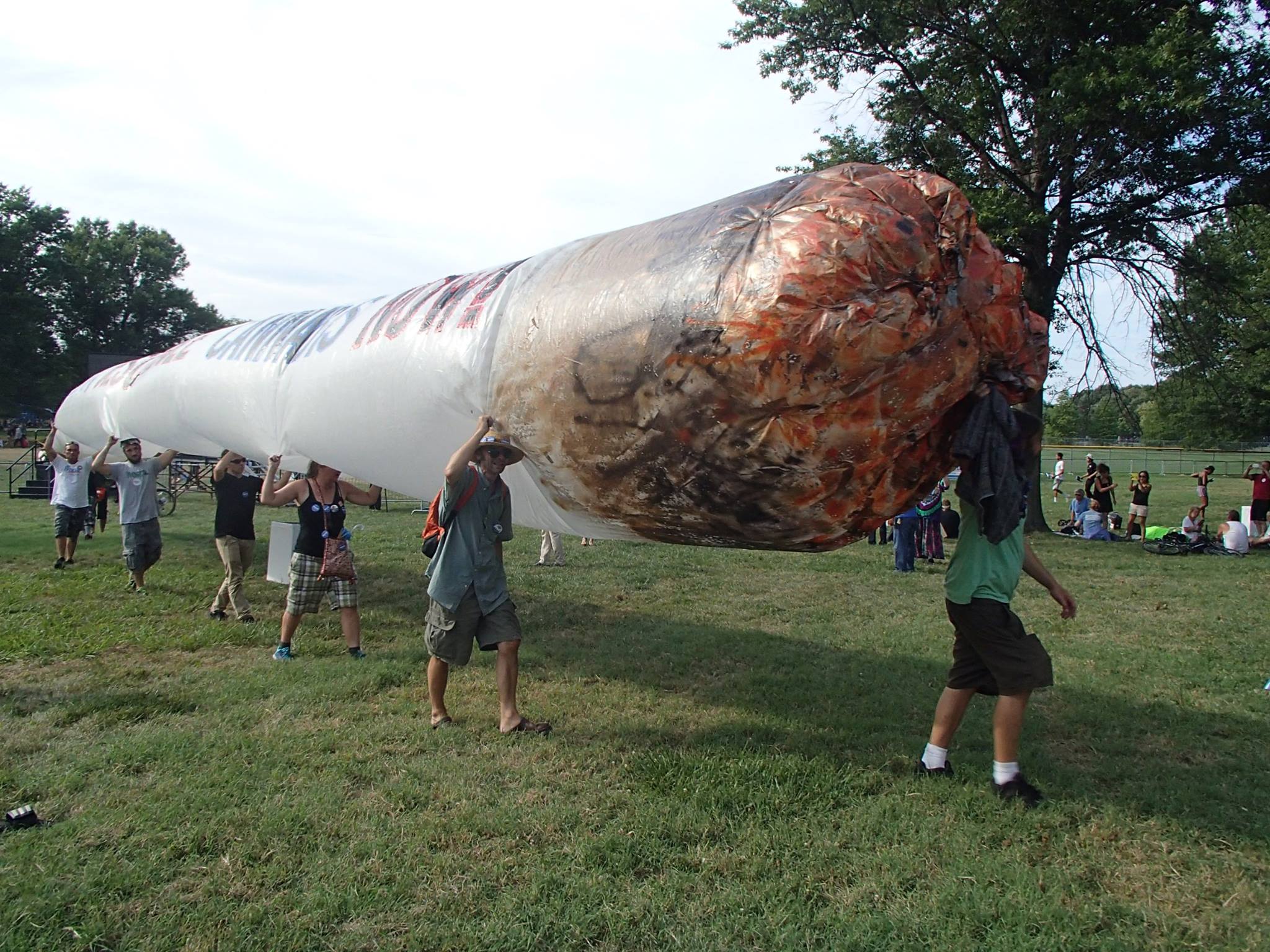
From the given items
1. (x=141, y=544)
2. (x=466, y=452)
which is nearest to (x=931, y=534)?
(x=466, y=452)

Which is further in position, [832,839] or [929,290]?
Answer: [832,839]

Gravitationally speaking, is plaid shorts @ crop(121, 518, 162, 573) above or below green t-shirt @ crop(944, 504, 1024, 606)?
below

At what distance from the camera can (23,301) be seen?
47.0 m

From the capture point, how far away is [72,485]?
9844 millimetres

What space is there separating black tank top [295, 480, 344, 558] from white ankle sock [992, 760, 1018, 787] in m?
4.49

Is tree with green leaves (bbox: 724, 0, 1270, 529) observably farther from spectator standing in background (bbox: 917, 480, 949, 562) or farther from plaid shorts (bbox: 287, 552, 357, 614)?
plaid shorts (bbox: 287, 552, 357, 614)

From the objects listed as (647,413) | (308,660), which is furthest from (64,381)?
(647,413)

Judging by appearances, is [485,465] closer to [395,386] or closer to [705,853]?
[395,386]

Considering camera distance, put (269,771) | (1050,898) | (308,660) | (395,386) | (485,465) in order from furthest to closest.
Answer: (308,660) < (395,386) < (485,465) < (269,771) < (1050,898)

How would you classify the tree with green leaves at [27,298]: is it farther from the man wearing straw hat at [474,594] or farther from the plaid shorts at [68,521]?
the man wearing straw hat at [474,594]

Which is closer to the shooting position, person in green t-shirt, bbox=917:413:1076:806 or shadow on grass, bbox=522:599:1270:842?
person in green t-shirt, bbox=917:413:1076:806

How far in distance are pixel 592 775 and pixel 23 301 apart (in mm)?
56157

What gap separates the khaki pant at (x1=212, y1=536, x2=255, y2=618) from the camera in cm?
721

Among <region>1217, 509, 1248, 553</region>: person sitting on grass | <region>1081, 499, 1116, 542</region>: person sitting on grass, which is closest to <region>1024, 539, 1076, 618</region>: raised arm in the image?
<region>1217, 509, 1248, 553</region>: person sitting on grass
